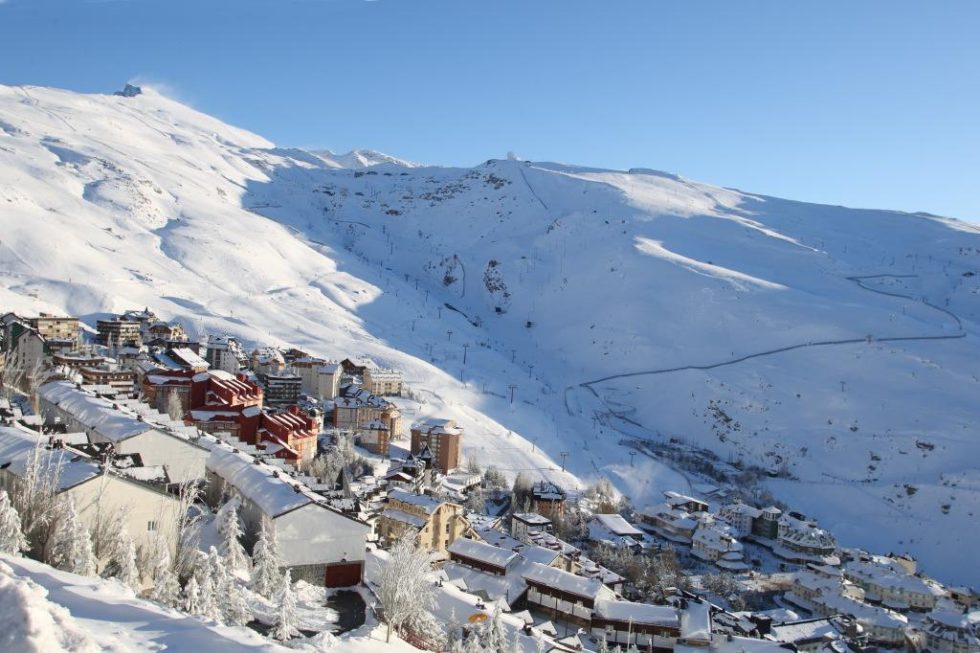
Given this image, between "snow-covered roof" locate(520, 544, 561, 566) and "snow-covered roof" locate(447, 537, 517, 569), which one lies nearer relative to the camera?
"snow-covered roof" locate(447, 537, 517, 569)

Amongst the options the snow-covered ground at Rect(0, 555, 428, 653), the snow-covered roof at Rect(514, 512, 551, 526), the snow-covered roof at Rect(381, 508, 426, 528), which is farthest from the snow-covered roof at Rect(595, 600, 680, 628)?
the snow-covered ground at Rect(0, 555, 428, 653)

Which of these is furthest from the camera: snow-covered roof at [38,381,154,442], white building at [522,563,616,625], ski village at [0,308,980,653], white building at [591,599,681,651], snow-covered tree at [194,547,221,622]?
white building at [522,563,616,625]

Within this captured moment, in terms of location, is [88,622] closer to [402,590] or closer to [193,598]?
[193,598]

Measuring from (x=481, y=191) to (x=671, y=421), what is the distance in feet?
395

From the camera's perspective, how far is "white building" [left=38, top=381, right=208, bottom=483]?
23.8 meters

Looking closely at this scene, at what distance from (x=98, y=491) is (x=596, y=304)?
105 m

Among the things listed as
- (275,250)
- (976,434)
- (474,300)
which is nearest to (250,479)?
(976,434)

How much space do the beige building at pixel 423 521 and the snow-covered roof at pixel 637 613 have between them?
24.8 feet

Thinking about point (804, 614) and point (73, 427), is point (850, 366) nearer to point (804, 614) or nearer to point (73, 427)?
point (804, 614)

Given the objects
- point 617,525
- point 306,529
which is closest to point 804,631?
point 617,525

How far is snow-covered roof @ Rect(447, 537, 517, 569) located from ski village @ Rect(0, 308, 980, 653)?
132mm

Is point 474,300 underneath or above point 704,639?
above

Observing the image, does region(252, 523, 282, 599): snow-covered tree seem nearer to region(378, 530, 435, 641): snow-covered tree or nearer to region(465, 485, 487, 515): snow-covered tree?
region(378, 530, 435, 641): snow-covered tree

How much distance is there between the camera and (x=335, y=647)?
48.5ft
